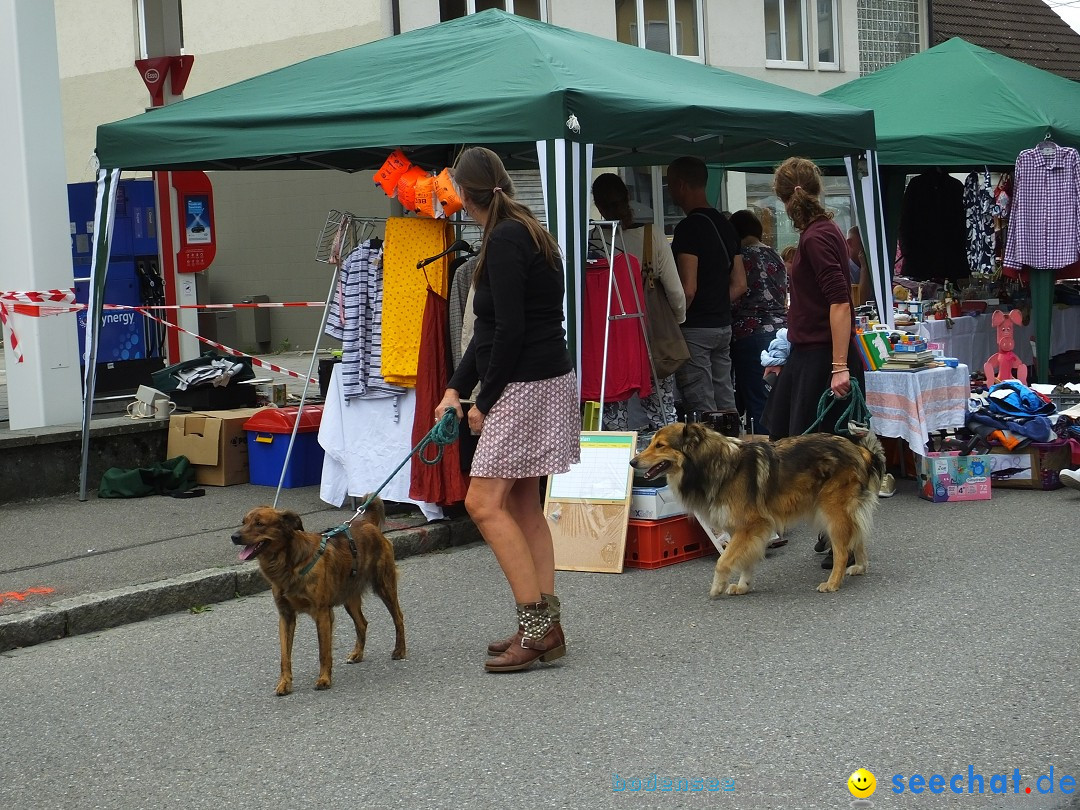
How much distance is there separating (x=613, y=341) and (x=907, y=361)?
7.22 feet

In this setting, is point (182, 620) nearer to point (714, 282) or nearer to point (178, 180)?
point (714, 282)

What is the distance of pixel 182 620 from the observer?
6883 mm

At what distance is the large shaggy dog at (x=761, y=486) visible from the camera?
6734 millimetres

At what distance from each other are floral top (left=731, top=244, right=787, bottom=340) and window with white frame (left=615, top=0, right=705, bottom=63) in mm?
11994

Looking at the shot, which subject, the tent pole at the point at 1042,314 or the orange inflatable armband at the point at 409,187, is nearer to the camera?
the orange inflatable armband at the point at 409,187

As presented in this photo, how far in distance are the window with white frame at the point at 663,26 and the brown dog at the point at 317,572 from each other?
17046 millimetres

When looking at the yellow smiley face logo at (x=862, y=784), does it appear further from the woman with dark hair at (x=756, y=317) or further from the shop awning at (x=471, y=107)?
the woman with dark hair at (x=756, y=317)

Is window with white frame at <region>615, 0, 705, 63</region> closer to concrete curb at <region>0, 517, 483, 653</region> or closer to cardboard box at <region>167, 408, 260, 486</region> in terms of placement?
cardboard box at <region>167, 408, 260, 486</region>

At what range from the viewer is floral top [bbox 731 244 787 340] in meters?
10.3

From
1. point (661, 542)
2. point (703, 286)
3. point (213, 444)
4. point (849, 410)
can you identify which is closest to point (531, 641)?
point (661, 542)

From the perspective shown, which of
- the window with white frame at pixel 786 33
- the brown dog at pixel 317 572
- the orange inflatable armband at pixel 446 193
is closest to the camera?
the brown dog at pixel 317 572

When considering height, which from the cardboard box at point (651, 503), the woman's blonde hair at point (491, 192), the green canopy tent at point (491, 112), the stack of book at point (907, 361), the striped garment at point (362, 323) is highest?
the green canopy tent at point (491, 112)

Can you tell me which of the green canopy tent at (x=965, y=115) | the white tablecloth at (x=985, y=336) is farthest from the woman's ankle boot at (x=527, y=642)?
the green canopy tent at (x=965, y=115)

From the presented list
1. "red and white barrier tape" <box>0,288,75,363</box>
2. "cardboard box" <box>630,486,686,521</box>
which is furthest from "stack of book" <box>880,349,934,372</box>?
"red and white barrier tape" <box>0,288,75,363</box>
